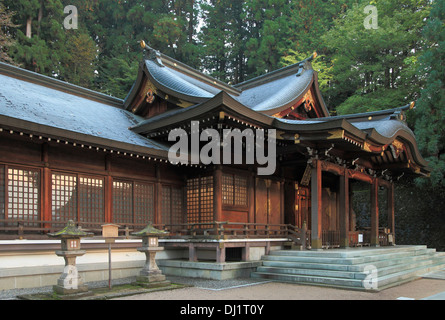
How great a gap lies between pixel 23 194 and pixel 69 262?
305 cm

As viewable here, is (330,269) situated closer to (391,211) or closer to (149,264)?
(149,264)

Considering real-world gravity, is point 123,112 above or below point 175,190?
above

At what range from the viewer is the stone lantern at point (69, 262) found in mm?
8945

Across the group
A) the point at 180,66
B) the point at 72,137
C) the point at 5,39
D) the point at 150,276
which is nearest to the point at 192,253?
the point at 150,276

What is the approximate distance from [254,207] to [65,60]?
23991 mm

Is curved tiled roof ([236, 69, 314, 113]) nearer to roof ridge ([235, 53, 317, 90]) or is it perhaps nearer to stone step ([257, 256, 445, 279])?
roof ridge ([235, 53, 317, 90])

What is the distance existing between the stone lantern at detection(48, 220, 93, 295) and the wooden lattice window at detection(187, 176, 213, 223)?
5913 mm

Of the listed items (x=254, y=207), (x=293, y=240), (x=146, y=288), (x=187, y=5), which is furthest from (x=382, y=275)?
(x=187, y=5)

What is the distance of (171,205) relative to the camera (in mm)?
15055

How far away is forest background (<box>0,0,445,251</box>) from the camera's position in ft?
74.1

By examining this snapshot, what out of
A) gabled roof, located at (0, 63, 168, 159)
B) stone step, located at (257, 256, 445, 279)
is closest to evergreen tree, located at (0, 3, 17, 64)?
gabled roof, located at (0, 63, 168, 159)

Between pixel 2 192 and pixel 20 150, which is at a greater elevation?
pixel 20 150

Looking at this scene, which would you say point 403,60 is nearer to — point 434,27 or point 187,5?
point 434,27

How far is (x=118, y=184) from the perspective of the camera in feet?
44.1
